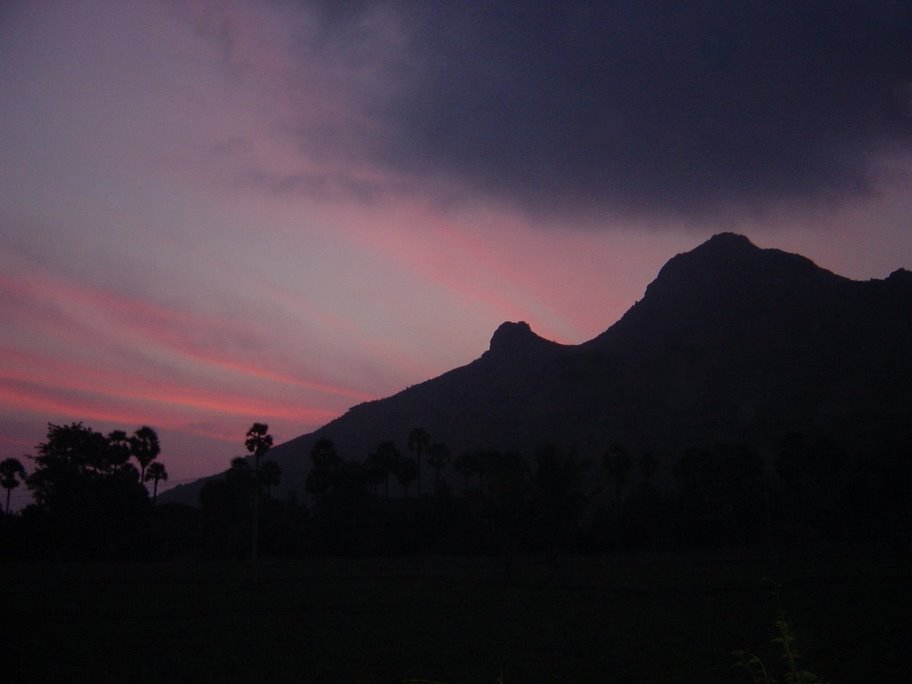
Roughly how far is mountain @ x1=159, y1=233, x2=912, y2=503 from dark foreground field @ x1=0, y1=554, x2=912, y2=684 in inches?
3328

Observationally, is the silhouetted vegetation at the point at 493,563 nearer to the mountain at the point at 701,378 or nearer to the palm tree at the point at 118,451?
the palm tree at the point at 118,451

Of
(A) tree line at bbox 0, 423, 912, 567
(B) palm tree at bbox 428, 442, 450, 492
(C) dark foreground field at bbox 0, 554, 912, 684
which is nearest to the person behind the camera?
(C) dark foreground field at bbox 0, 554, 912, 684

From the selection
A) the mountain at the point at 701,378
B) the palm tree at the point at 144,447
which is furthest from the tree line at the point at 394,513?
the mountain at the point at 701,378

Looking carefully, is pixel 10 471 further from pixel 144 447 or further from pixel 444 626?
pixel 444 626

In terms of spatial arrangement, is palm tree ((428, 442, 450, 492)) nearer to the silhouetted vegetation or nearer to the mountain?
the silhouetted vegetation

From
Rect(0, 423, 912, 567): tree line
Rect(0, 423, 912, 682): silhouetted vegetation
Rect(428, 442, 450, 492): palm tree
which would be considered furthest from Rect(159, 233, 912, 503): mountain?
Rect(428, 442, 450, 492): palm tree

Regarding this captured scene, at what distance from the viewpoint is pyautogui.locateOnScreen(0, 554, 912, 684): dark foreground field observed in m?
16.0

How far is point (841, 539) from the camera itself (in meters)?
64.0

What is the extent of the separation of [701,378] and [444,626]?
5352 inches

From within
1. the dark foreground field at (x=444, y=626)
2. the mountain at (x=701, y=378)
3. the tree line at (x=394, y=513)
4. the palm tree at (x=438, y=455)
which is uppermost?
the mountain at (x=701, y=378)

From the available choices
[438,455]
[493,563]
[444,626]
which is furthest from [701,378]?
[444,626]

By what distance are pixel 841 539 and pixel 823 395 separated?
68654 mm

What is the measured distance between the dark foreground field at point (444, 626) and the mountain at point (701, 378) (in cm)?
8454

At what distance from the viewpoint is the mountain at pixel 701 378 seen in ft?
408
